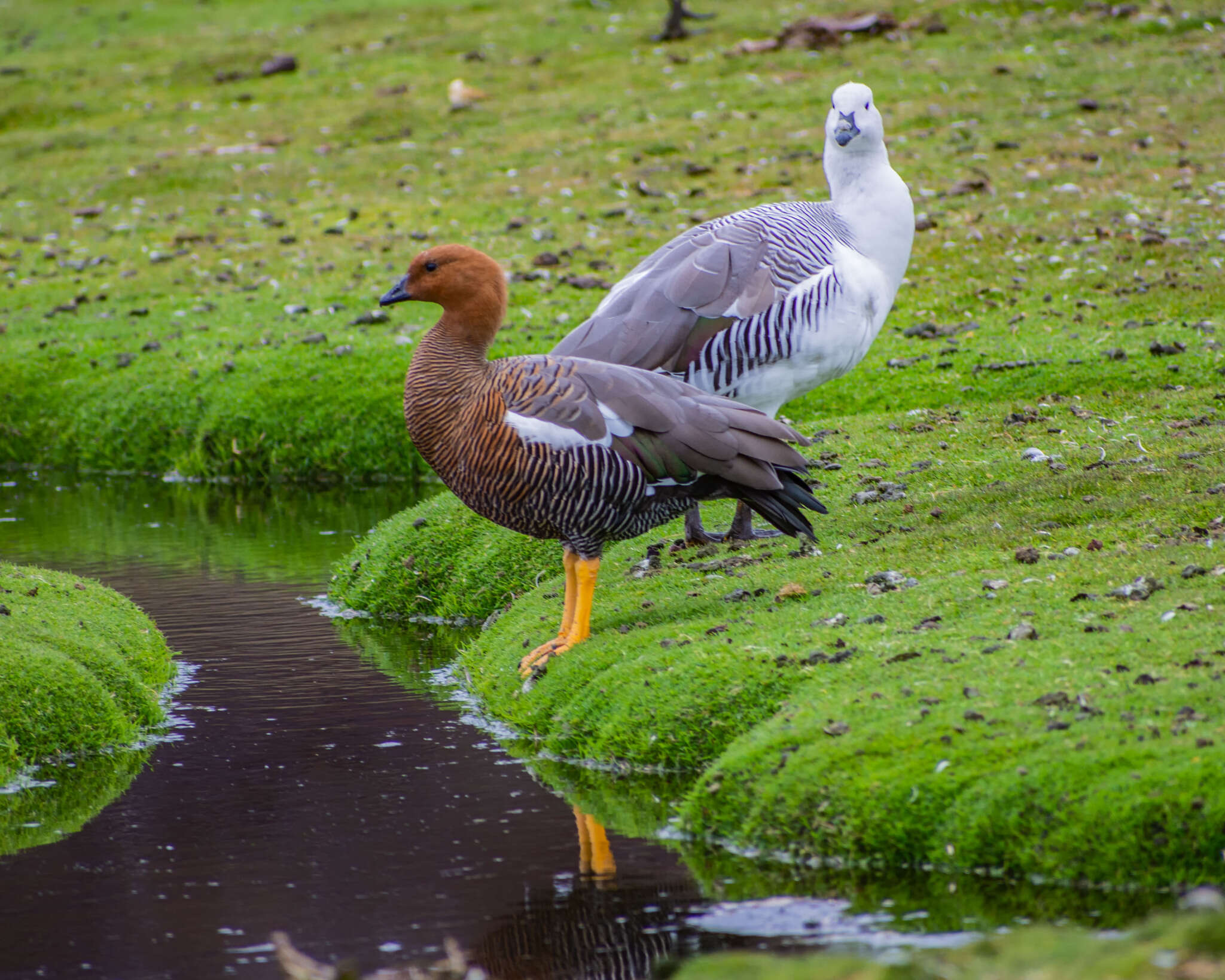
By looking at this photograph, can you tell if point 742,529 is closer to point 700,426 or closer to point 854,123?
point 700,426

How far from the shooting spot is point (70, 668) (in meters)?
10.1

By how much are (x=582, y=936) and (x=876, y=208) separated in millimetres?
7395

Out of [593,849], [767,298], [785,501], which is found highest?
[767,298]

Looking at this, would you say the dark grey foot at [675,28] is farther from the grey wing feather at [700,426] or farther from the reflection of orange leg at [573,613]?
the reflection of orange leg at [573,613]

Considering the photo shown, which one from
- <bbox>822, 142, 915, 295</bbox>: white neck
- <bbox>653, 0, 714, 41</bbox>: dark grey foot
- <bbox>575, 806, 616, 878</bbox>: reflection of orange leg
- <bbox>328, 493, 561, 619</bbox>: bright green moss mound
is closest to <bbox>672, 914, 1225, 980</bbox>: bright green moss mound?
<bbox>575, 806, 616, 878</bbox>: reflection of orange leg

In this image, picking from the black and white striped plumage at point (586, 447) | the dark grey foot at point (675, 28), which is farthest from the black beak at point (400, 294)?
the dark grey foot at point (675, 28)

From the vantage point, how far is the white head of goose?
9.20 meters

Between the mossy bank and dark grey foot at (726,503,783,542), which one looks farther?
dark grey foot at (726,503,783,542)

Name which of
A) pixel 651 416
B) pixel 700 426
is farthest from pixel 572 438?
pixel 700 426

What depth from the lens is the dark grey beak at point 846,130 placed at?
40.6 feet

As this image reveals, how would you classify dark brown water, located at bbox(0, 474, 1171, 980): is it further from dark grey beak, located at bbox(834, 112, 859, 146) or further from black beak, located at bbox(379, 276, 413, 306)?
dark grey beak, located at bbox(834, 112, 859, 146)

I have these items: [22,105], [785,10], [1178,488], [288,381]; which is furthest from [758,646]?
[22,105]

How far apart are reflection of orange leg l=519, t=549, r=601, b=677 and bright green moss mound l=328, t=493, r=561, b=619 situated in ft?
7.11

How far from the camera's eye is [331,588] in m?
13.9
